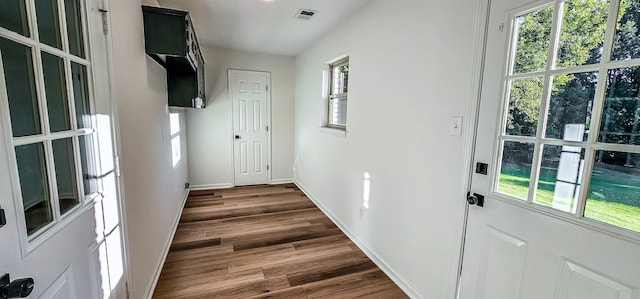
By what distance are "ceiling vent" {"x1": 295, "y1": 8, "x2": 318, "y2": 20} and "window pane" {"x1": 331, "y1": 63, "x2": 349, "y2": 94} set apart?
2.27 feet

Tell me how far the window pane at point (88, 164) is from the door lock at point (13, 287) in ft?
1.76

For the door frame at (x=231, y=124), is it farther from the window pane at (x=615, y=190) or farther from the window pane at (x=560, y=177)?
the window pane at (x=615, y=190)

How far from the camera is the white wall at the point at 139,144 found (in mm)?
1433

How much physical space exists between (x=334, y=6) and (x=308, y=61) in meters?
1.56

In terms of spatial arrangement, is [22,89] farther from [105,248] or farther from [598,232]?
[598,232]

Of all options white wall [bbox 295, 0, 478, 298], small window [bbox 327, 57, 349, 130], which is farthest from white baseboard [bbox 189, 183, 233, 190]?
white wall [bbox 295, 0, 478, 298]

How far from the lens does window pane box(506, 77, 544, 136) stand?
3.92 feet

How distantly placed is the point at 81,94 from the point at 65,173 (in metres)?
0.36

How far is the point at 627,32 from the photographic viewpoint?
36.4 inches

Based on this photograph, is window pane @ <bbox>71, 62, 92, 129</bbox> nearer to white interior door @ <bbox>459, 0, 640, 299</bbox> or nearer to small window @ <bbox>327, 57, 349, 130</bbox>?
white interior door @ <bbox>459, 0, 640, 299</bbox>

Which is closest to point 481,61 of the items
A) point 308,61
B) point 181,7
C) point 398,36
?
point 398,36

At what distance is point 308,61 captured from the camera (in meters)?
4.01

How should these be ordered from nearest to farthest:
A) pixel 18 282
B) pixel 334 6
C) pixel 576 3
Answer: pixel 18 282 → pixel 576 3 → pixel 334 6

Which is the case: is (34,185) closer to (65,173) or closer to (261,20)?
(65,173)
